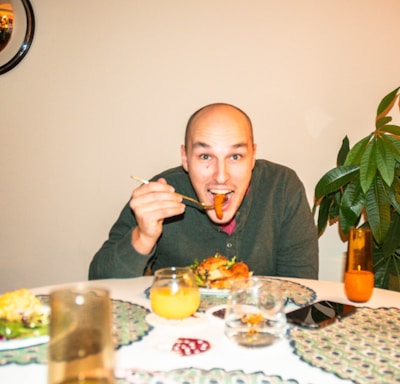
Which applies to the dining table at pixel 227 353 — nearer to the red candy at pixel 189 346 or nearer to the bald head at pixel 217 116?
the red candy at pixel 189 346

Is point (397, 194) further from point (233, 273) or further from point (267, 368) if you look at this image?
point (267, 368)

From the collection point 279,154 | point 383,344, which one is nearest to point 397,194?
point 279,154

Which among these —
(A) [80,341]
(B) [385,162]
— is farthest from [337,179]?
(A) [80,341]

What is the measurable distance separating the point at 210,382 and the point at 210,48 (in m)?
2.34

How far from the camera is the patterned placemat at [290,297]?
1.27 metres

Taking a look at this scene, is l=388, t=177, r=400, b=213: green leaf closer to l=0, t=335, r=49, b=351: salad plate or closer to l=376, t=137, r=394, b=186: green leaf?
l=376, t=137, r=394, b=186: green leaf

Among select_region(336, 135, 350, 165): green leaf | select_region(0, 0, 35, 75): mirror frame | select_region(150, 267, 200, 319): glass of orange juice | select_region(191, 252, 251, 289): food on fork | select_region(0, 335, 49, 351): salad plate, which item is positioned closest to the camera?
select_region(0, 335, 49, 351): salad plate

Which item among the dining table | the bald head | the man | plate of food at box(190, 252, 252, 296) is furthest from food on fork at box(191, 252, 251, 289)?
the bald head

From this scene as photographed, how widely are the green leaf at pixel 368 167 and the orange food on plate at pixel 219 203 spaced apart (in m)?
0.81

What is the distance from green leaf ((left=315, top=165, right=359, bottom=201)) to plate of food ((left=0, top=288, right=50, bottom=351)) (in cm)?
170

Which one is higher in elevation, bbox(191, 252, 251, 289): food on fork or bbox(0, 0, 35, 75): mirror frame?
bbox(0, 0, 35, 75): mirror frame

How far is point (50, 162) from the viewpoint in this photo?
2.95 meters

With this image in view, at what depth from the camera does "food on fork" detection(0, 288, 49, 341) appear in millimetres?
942

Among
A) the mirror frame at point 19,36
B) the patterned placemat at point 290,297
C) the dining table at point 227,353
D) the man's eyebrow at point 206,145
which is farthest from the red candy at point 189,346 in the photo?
the mirror frame at point 19,36
